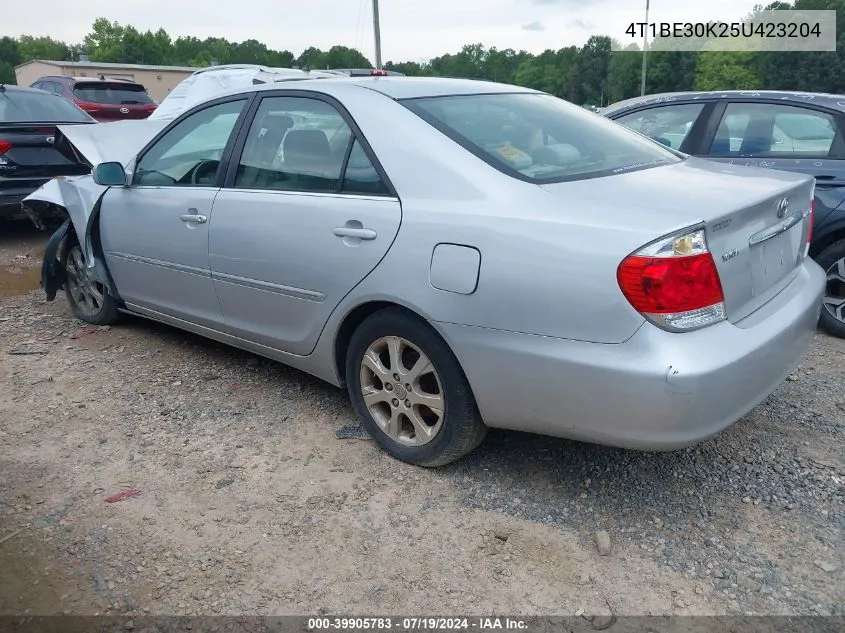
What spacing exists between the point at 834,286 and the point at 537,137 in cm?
261

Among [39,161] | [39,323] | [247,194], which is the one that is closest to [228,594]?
[247,194]

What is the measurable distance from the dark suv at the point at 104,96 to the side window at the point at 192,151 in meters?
10.9

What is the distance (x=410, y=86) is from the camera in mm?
3453

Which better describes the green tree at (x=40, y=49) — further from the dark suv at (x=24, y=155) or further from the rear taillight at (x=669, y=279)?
the rear taillight at (x=669, y=279)

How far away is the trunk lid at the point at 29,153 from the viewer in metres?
7.23

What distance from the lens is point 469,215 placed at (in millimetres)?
2707

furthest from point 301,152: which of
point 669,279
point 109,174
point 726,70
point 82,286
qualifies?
point 726,70

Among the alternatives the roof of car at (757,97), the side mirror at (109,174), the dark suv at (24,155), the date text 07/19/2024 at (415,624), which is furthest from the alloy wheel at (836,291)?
the dark suv at (24,155)

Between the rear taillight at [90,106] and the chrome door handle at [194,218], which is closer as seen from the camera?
the chrome door handle at [194,218]

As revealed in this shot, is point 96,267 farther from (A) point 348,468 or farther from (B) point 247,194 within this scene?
(A) point 348,468

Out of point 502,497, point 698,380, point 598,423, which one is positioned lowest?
point 502,497

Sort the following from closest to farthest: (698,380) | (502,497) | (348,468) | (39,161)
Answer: (698,380) → (502,497) → (348,468) → (39,161)

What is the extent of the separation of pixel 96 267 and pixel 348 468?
8.14 ft

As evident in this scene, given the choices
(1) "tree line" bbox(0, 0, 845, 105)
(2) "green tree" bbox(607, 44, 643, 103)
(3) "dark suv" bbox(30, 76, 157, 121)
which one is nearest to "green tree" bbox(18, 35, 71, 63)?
(1) "tree line" bbox(0, 0, 845, 105)
